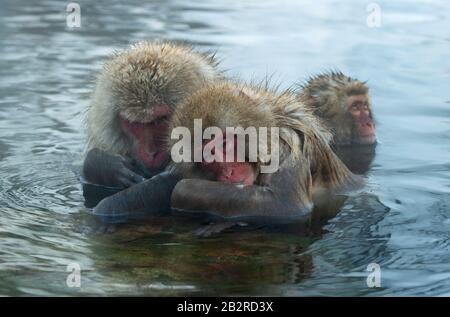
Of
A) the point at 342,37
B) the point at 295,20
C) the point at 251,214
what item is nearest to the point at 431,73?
the point at 342,37

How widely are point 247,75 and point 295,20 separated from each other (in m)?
3.10

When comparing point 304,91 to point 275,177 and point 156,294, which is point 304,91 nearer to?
point 275,177

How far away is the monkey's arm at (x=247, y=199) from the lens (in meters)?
6.84

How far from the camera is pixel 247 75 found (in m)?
10.9

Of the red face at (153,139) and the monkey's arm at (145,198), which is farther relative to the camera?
the red face at (153,139)

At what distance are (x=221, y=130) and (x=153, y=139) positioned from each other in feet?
2.55

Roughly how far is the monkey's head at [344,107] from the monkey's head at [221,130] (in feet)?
7.52

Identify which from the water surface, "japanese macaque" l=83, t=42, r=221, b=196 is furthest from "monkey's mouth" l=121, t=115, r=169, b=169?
the water surface

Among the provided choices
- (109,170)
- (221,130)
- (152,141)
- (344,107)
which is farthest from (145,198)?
(344,107)

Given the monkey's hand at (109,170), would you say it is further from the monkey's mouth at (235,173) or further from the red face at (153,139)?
the monkey's mouth at (235,173)

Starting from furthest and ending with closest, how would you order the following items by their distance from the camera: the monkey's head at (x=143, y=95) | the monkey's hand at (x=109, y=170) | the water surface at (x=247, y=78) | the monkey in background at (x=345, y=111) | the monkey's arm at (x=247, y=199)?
the monkey in background at (x=345, y=111) → the monkey's hand at (x=109, y=170) → the monkey's head at (x=143, y=95) → the monkey's arm at (x=247, y=199) → the water surface at (x=247, y=78)

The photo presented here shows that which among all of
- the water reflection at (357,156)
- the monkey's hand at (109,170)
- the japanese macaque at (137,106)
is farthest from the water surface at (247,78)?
the japanese macaque at (137,106)

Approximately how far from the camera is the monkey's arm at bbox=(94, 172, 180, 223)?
721 centimetres

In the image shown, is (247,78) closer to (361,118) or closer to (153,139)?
(361,118)
